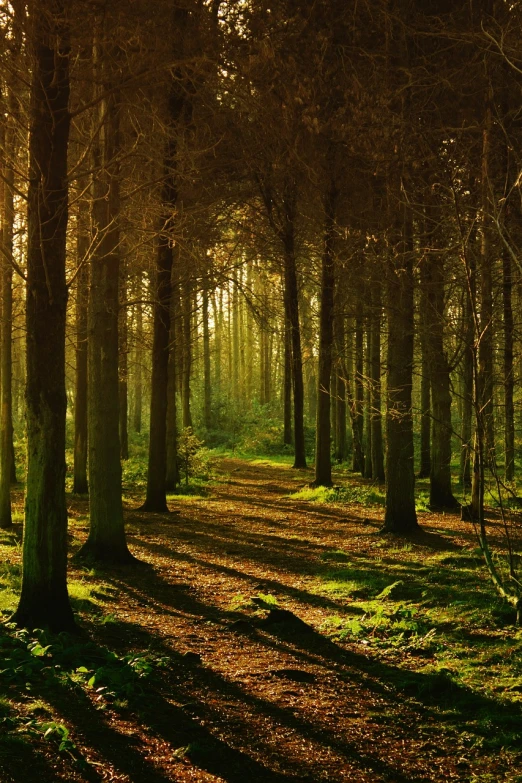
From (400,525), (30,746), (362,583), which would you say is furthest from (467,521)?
(30,746)

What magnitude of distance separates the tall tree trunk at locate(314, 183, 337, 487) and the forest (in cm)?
10

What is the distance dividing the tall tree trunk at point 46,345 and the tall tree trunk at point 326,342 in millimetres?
9863

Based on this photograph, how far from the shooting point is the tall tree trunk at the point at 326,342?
16141 millimetres

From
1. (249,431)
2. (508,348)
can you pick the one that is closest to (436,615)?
(508,348)

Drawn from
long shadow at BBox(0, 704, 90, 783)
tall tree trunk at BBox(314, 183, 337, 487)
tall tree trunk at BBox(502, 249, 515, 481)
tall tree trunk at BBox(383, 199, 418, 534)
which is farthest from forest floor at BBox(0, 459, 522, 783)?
tall tree trunk at BBox(314, 183, 337, 487)

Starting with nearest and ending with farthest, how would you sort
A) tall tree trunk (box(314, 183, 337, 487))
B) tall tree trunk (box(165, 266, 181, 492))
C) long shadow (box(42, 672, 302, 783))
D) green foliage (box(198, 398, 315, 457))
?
long shadow (box(42, 672, 302, 783)) < tall tree trunk (box(165, 266, 181, 492)) < tall tree trunk (box(314, 183, 337, 487)) < green foliage (box(198, 398, 315, 457))

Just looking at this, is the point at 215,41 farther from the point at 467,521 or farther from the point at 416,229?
the point at 467,521

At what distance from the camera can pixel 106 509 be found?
995cm

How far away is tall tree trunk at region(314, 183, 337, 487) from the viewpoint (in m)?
16.1

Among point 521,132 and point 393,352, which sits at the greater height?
point 521,132

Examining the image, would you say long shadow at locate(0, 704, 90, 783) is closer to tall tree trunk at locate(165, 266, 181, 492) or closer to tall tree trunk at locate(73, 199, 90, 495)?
tall tree trunk at locate(165, 266, 181, 492)

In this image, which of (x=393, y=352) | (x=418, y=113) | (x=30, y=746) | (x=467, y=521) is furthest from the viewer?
(x=467, y=521)

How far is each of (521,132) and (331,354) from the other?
7.51 m

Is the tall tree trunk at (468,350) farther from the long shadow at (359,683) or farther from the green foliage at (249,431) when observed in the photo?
the green foliage at (249,431)
